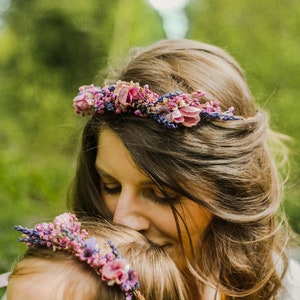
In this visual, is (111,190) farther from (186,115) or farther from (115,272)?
(115,272)

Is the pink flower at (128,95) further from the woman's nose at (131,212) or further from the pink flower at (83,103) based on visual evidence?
the woman's nose at (131,212)

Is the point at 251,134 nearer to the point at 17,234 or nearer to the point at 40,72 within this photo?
the point at 17,234

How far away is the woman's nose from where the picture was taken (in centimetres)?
199

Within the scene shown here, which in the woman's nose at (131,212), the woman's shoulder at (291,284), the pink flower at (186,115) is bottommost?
the woman's shoulder at (291,284)

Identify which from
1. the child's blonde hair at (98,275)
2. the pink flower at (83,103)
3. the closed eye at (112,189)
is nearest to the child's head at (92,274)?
the child's blonde hair at (98,275)

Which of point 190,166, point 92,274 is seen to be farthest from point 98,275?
point 190,166

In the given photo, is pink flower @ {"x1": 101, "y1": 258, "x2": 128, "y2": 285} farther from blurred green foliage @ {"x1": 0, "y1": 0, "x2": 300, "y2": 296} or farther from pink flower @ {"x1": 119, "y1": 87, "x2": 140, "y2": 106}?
blurred green foliage @ {"x1": 0, "y1": 0, "x2": 300, "y2": 296}

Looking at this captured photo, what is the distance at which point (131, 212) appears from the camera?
2012mm

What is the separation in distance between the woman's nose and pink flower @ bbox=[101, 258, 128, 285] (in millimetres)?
373

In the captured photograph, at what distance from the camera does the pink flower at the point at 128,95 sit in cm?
208

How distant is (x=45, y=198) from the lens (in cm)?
345

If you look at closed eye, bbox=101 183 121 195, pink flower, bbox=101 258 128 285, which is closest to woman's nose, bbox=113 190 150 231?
closed eye, bbox=101 183 121 195

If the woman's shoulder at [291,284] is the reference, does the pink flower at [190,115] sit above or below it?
above

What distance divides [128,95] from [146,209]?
38 cm
